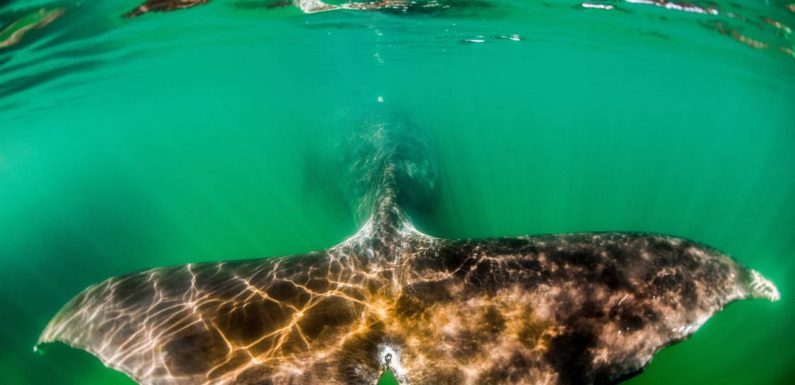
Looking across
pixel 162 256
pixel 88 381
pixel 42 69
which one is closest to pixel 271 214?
pixel 162 256

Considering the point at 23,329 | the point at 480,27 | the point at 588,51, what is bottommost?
the point at 23,329

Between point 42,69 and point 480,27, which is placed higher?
point 480,27

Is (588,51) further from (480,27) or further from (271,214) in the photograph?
(271,214)

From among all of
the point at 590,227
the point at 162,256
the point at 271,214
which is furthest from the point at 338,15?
the point at 590,227

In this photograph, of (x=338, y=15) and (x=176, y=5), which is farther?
(x=338, y=15)

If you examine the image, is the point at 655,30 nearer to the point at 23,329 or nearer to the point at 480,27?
the point at 480,27

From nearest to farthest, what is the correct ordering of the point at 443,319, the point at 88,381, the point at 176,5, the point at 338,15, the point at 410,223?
1. the point at 443,319
2. the point at 410,223
3. the point at 88,381
4. the point at 176,5
5. the point at 338,15

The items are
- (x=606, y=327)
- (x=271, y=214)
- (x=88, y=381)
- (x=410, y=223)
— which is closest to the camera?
(x=606, y=327)
